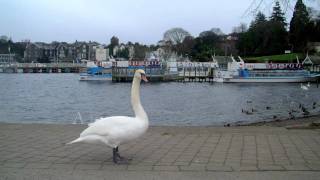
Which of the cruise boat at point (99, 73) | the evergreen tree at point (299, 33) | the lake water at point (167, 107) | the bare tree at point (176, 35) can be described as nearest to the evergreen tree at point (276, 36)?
the evergreen tree at point (299, 33)

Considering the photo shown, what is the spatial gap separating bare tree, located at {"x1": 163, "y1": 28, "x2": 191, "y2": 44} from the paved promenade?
160425 mm

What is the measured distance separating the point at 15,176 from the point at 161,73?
105 metres

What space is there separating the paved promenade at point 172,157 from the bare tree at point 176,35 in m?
160

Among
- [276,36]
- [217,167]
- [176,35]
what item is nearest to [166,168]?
[217,167]

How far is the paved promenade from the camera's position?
6727 mm

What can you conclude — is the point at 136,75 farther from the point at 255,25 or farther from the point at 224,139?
the point at 255,25

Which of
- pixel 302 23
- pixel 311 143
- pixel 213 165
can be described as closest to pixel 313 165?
pixel 213 165

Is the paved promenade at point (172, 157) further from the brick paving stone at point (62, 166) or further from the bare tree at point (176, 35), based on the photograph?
the bare tree at point (176, 35)

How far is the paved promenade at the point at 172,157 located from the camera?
6.73 m

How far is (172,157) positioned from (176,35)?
166606 millimetres

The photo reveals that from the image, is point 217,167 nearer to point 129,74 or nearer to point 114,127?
point 114,127

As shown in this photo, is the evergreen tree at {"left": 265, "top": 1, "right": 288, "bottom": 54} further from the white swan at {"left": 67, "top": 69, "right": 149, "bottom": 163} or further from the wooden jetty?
the white swan at {"left": 67, "top": 69, "right": 149, "bottom": 163}

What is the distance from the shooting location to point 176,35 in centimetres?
17325

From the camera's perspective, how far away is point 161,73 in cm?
11150
